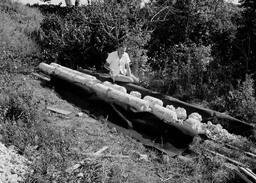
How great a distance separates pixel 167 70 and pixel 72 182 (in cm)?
541

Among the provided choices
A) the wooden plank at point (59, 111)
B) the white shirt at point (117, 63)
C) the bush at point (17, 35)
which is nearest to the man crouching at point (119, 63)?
the white shirt at point (117, 63)

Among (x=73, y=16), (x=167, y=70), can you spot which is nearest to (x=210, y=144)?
(x=167, y=70)

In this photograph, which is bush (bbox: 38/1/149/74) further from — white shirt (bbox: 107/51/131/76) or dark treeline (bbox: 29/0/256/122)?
white shirt (bbox: 107/51/131/76)

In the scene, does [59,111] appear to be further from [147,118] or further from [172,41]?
[172,41]

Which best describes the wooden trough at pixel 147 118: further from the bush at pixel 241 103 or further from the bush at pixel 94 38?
the bush at pixel 94 38

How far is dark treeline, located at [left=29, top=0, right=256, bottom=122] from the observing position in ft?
24.3

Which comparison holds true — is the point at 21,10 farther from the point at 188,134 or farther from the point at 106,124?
the point at 188,134

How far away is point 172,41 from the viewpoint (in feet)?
32.7

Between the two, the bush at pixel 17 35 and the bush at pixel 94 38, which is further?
the bush at pixel 94 38

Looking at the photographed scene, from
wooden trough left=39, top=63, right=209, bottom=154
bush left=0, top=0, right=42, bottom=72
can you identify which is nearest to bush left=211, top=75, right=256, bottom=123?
wooden trough left=39, top=63, right=209, bottom=154

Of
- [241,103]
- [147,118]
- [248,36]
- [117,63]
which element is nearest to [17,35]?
[117,63]

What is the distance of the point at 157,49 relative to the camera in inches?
400

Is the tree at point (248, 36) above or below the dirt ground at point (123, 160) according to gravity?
above

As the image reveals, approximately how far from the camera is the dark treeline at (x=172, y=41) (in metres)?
7.42
